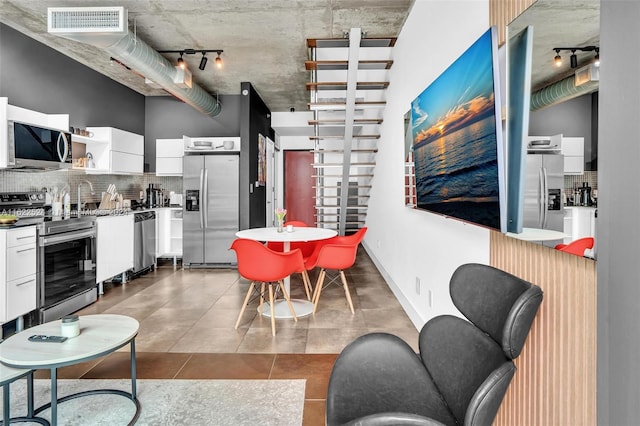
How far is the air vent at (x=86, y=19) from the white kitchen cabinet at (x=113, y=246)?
7.15ft

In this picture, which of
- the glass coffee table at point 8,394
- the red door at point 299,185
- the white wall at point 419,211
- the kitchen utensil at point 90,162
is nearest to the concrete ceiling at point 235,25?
the white wall at point 419,211

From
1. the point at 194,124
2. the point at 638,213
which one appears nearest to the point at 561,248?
the point at 638,213

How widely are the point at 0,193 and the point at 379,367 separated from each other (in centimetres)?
447

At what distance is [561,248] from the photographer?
1.31 meters

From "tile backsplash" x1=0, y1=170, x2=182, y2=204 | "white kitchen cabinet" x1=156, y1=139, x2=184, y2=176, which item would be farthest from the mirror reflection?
"white kitchen cabinet" x1=156, y1=139, x2=184, y2=176

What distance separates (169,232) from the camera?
6512 millimetres

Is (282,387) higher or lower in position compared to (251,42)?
lower

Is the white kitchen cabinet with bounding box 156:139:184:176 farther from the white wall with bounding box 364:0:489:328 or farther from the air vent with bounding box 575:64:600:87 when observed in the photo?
the air vent with bounding box 575:64:600:87

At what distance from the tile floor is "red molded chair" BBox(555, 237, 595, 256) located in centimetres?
159

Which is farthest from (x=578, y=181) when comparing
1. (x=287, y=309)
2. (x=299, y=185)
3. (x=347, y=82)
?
(x=299, y=185)

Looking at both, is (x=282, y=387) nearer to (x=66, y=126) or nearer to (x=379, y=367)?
(x=379, y=367)

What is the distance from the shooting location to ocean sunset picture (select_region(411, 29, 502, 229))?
1564 mm

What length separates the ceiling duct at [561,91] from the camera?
1.13 metres

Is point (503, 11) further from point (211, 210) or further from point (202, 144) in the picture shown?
point (202, 144)
